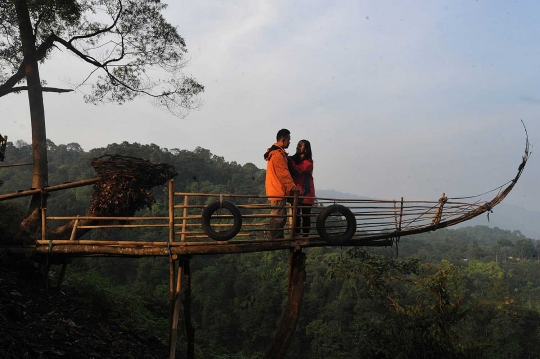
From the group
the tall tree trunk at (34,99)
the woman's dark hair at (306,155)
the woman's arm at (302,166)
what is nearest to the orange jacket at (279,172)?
the woman's arm at (302,166)

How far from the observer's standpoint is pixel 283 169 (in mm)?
5758

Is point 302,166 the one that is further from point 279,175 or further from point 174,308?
point 174,308

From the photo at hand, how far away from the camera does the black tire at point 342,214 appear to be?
546 cm

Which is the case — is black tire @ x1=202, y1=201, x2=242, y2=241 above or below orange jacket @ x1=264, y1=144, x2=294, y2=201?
below

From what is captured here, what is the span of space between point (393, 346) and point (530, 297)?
62.4 meters

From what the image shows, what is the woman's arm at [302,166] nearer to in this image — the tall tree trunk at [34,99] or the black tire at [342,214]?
the black tire at [342,214]

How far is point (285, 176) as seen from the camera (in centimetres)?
575

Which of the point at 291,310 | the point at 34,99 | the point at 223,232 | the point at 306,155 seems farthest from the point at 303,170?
the point at 34,99

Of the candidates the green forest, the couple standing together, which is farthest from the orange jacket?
the green forest

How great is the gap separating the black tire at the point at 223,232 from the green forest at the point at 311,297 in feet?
9.32

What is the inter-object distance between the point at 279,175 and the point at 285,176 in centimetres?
9

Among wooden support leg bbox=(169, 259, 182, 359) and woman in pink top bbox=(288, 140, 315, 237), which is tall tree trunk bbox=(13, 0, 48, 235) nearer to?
wooden support leg bbox=(169, 259, 182, 359)

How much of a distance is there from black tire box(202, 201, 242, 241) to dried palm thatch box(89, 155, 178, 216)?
2007 mm

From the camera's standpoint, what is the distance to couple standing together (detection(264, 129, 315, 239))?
575 centimetres
